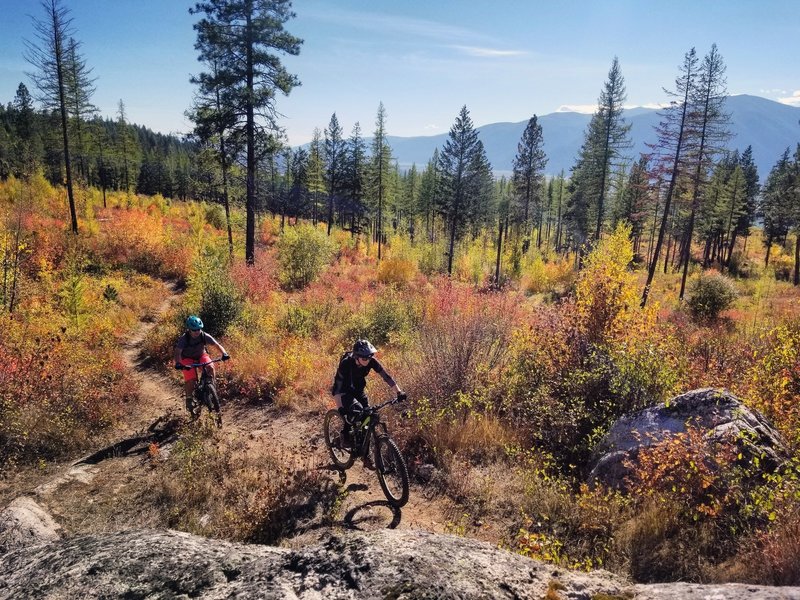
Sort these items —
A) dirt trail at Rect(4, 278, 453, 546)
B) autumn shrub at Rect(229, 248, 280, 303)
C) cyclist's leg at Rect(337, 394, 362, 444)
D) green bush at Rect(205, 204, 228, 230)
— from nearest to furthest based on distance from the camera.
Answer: dirt trail at Rect(4, 278, 453, 546), cyclist's leg at Rect(337, 394, 362, 444), autumn shrub at Rect(229, 248, 280, 303), green bush at Rect(205, 204, 228, 230)

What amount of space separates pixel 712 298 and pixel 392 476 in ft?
75.5

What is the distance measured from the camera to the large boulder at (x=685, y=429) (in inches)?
195

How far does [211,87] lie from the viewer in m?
19.2

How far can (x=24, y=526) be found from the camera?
5.13 metres

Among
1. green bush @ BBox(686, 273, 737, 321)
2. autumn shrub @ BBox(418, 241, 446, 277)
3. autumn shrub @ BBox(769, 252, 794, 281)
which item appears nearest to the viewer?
green bush @ BBox(686, 273, 737, 321)

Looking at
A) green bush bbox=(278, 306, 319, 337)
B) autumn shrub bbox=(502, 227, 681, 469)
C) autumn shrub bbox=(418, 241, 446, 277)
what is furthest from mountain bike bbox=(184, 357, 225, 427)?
autumn shrub bbox=(418, 241, 446, 277)

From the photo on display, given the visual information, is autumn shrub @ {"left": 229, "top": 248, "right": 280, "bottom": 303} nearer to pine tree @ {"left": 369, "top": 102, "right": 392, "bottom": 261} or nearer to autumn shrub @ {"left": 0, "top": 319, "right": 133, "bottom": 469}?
autumn shrub @ {"left": 0, "top": 319, "right": 133, "bottom": 469}

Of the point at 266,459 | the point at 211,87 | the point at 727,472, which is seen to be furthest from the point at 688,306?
the point at 211,87

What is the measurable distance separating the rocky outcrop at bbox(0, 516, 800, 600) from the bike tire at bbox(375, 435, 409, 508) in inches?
103

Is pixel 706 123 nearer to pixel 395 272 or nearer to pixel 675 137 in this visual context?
pixel 675 137

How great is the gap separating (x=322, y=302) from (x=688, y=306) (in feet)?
69.1

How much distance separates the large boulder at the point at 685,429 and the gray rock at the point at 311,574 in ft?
8.82

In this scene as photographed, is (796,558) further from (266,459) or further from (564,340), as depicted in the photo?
(266,459)

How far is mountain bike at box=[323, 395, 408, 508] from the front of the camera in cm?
604
